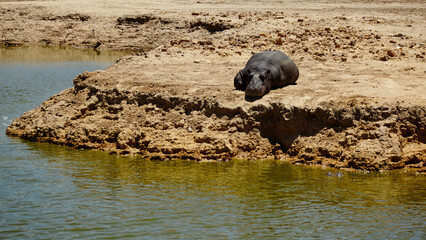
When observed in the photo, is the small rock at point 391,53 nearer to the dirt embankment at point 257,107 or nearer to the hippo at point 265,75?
the dirt embankment at point 257,107

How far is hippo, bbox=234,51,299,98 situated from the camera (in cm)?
1359

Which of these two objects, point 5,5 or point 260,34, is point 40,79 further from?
point 5,5

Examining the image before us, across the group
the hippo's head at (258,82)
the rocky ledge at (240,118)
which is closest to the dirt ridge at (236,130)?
the rocky ledge at (240,118)

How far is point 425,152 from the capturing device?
12312 mm

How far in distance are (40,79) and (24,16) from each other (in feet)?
49.7

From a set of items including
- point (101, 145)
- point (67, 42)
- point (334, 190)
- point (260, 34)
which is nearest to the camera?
point (334, 190)

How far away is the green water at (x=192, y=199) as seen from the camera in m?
9.24

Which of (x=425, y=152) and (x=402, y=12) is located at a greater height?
(x=402, y=12)

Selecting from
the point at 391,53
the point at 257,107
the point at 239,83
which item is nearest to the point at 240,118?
the point at 257,107

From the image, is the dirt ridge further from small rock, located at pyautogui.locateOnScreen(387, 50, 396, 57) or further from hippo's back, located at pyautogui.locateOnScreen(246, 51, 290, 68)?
small rock, located at pyautogui.locateOnScreen(387, 50, 396, 57)

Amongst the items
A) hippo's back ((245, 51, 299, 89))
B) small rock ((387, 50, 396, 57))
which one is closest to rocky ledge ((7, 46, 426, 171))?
hippo's back ((245, 51, 299, 89))

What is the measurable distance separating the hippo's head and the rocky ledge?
19 centimetres

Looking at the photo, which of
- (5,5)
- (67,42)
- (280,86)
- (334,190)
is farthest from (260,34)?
(5,5)

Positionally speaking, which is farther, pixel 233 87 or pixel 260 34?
pixel 260 34
